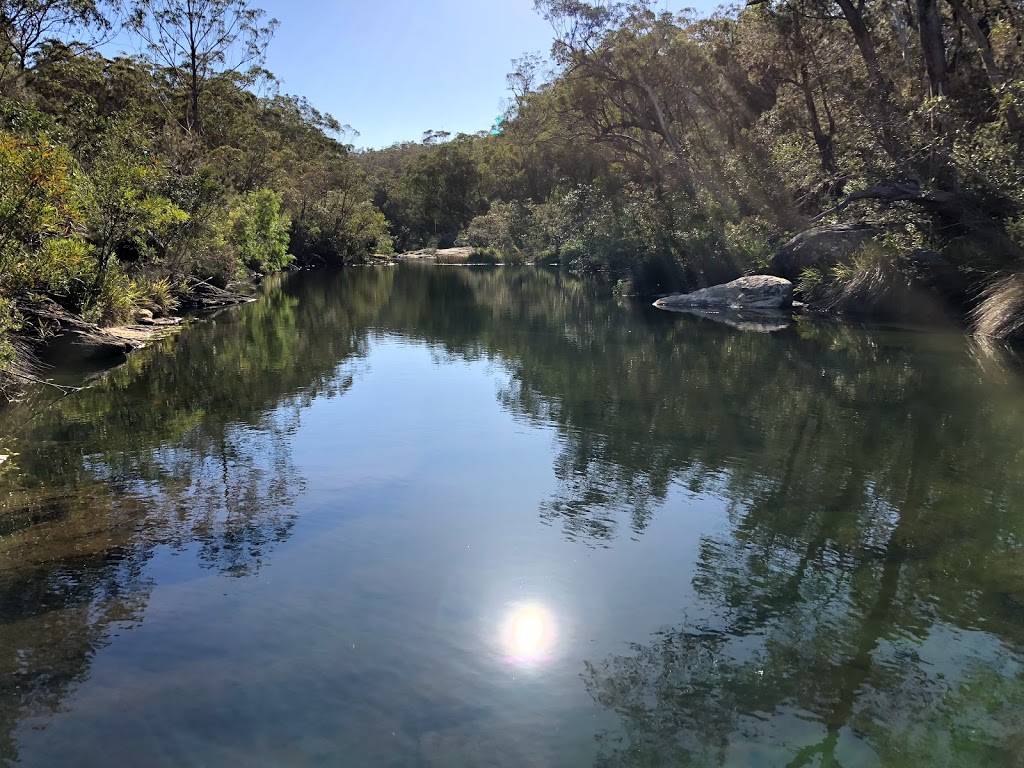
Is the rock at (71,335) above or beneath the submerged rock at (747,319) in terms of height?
beneath

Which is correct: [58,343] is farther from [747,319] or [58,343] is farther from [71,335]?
[747,319]

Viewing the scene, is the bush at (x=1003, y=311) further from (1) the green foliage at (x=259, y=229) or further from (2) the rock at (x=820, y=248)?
(1) the green foliage at (x=259, y=229)

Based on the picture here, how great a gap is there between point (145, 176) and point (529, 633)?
1923 cm

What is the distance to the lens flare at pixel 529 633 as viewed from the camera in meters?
5.20

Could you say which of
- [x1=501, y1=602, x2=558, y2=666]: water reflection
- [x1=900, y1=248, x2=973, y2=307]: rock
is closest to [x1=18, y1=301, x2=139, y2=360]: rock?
[x1=501, y1=602, x2=558, y2=666]: water reflection

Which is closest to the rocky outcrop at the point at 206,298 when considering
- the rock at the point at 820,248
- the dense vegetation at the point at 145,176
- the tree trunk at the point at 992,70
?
the dense vegetation at the point at 145,176

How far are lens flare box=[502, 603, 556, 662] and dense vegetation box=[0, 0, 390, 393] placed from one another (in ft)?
30.7

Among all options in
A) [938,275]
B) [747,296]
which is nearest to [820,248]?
[747,296]

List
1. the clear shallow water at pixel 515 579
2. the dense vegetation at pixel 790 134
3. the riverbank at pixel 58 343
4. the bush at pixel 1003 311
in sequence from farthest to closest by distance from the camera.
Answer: the dense vegetation at pixel 790 134, the bush at pixel 1003 311, the riverbank at pixel 58 343, the clear shallow water at pixel 515 579

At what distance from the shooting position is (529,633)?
18.0 feet

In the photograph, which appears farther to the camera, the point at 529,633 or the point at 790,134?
the point at 790,134

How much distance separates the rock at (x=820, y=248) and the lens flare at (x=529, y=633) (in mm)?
23202

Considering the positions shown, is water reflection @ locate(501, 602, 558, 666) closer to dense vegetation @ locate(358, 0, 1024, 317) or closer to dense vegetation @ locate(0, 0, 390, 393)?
dense vegetation @ locate(0, 0, 390, 393)

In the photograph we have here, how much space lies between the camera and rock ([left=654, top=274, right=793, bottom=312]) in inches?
1046
